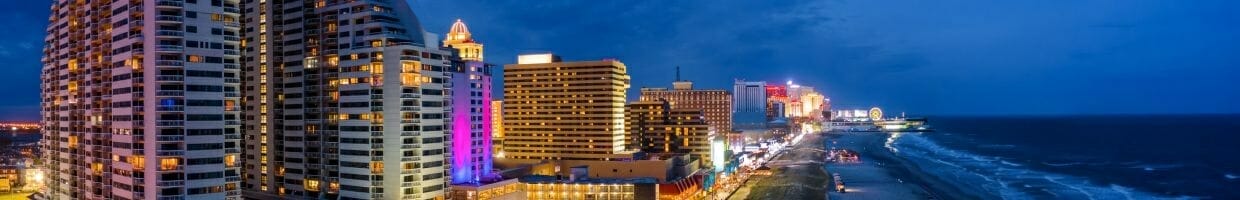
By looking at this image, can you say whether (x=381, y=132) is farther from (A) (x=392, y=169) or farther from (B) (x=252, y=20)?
(B) (x=252, y=20)

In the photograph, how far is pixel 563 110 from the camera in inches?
7200

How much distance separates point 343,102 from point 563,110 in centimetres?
9727

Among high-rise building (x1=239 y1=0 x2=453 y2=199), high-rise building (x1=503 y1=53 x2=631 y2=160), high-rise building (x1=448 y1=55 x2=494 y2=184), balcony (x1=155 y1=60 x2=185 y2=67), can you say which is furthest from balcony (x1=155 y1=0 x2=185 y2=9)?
high-rise building (x1=503 y1=53 x2=631 y2=160)

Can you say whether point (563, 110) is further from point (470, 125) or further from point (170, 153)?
point (170, 153)

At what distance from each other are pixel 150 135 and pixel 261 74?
116 feet

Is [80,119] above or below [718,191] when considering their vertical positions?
above

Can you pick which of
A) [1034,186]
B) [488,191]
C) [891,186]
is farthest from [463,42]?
[1034,186]

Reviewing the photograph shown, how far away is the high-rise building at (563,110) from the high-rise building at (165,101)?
114 m

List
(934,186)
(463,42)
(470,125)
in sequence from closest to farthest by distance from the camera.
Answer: (470,125) < (463,42) < (934,186)

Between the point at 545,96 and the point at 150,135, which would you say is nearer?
the point at 150,135

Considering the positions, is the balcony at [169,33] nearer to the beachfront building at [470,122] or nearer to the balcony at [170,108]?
the balcony at [170,108]

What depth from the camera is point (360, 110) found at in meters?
85.4

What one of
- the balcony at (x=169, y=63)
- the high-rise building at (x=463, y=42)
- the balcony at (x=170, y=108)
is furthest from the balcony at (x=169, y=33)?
the high-rise building at (x=463, y=42)

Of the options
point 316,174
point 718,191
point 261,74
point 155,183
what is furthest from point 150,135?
point 718,191
